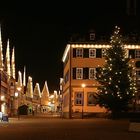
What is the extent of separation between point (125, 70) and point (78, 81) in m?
14.6

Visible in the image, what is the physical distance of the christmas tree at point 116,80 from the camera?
226 ft

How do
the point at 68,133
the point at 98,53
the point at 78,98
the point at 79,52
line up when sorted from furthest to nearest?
the point at 98,53, the point at 79,52, the point at 78,98, the point at 68,133

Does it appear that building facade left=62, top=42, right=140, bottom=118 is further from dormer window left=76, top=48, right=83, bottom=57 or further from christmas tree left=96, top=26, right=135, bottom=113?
christmas tree left=96, top=26, right=135, bottom=113

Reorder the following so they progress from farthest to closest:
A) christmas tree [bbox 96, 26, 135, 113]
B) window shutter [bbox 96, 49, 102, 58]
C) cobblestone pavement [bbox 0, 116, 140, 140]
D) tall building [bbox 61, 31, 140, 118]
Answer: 1. window shutter [bbox 96, 49, 102, 58]
2. tall building [bbox 61, 31, 140, 118]
3. christmas tree [bbox 96, 26, 135, 113]
4. cobblestone pavement [bbox 0, 116, 140, 140]

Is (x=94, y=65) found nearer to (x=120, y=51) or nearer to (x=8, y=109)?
(x=120, y=51)

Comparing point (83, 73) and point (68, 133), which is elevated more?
point (83, 73)

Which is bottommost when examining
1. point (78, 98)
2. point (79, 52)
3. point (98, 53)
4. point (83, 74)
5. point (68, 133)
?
point (68, 133)

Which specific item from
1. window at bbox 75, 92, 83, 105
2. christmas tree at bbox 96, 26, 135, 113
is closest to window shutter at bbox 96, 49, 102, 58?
window at bbox 75, 92, 83, 105

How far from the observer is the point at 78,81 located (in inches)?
3270

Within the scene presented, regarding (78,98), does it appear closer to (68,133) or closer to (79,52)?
(79,52)

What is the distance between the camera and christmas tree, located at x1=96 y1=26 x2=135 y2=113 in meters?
68.9

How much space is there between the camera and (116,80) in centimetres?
6994

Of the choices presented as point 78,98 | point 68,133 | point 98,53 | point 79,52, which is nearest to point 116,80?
point 78,98

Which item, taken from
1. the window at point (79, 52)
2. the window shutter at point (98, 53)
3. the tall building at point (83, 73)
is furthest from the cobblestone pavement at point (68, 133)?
the window shutter at point (98, 53)
